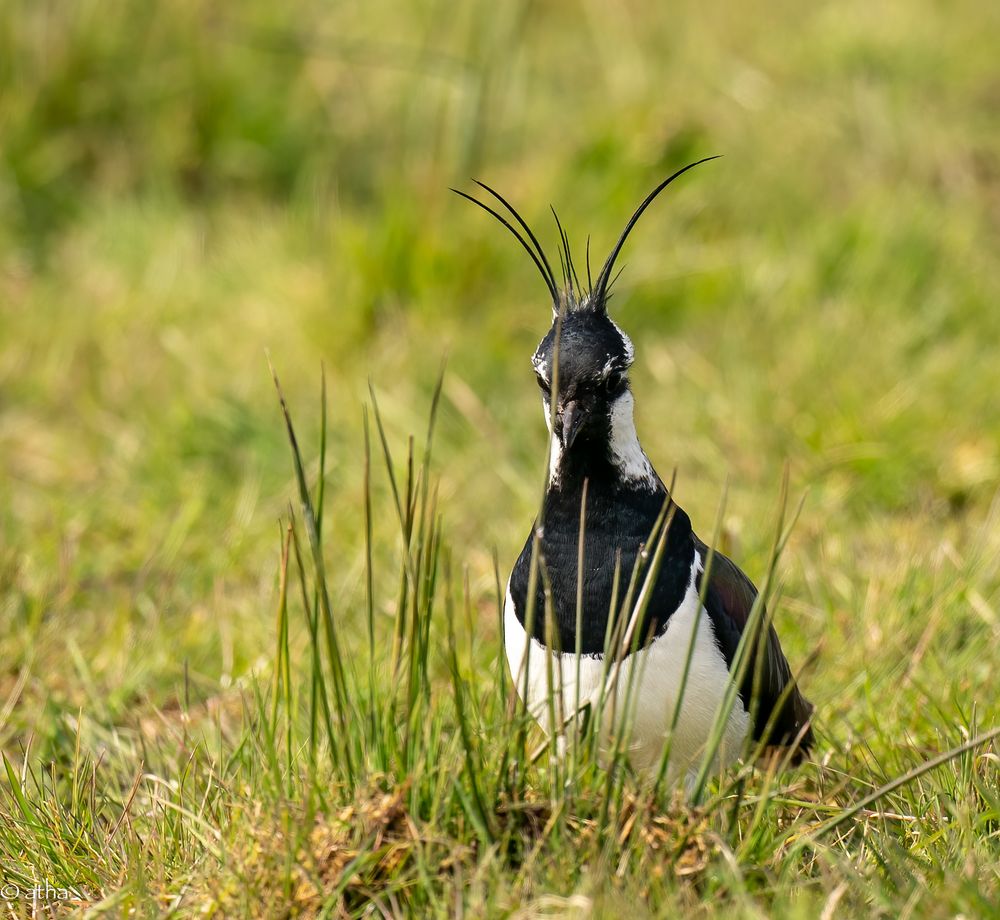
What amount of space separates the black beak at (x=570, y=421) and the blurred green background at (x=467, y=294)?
3.09ft

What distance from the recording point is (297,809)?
2414 millimetres

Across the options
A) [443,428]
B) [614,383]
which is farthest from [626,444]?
[443,428]

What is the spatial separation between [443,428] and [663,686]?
2.25 meters

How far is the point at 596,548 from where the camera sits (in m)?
2.90

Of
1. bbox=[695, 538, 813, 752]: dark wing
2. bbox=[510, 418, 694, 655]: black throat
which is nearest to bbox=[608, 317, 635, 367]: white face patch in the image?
bbox=[510, 418, 694, 655]: black throat

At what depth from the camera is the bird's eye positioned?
9.50ft

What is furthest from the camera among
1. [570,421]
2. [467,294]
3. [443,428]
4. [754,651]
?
[467,294]

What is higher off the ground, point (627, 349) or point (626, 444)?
point (627, 349)

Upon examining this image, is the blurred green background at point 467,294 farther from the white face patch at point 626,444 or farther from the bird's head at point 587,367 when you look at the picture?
the bird's head at point 587,367

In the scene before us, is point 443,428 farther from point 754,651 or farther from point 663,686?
point 663,686

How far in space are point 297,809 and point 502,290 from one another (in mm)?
3204

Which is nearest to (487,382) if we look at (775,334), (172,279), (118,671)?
(775,334)

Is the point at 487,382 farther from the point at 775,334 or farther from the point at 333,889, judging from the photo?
the point at 333,889

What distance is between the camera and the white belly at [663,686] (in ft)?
9.00
